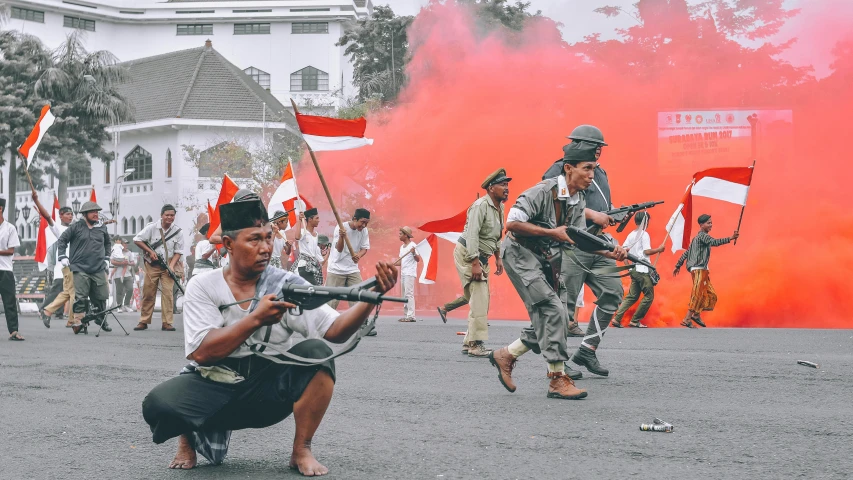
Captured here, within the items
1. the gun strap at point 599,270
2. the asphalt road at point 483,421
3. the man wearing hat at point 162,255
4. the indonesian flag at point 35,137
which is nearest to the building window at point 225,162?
the indonesian flag at point 35,137

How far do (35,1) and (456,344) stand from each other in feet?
190

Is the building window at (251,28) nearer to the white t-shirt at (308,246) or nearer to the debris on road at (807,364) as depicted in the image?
the white t-shirt at (308,246)

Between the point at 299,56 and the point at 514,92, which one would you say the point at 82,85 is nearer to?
the point at 514,92

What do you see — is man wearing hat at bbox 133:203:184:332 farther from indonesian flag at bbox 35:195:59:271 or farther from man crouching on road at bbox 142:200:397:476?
man crouching on road at bbox 142:200:397:476

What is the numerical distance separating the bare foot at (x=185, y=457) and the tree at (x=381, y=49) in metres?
30.3

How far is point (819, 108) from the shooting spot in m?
19.7

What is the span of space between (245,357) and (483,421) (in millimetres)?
1895

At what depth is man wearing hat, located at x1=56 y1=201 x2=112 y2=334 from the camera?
42.6 feet

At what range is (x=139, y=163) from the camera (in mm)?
49250

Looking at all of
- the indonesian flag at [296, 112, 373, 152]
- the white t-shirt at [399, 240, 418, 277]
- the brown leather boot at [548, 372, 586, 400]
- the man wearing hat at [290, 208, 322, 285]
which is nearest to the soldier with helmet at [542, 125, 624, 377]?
the brown leather boot at [548, 372, 586, 400]

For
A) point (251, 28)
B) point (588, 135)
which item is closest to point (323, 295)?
point (588, 135)

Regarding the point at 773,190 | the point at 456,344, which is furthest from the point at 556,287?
the point at 773,190

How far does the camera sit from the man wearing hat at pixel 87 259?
42.6 ft

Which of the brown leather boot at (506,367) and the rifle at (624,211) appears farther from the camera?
the rifle at (624,211)
